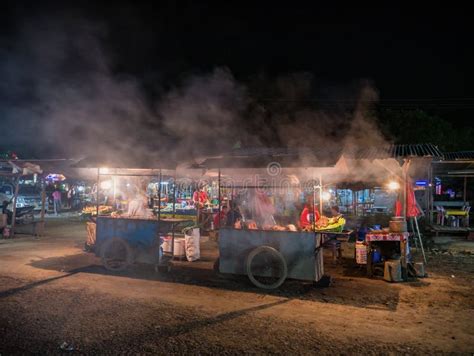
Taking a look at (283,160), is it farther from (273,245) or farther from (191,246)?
(191,246)

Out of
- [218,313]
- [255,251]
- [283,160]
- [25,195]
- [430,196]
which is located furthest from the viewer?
[25,195]

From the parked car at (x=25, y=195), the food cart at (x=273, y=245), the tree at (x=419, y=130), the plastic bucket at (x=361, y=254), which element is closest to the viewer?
the food cart at (x=273, y=245)

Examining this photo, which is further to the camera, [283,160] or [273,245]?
[283,160]

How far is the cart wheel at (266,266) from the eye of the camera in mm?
6477

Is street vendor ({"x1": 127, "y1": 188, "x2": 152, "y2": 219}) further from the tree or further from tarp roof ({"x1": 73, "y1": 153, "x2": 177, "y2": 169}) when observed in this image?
the tree

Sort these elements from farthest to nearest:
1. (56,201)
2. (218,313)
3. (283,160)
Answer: (56,201) → (283,160) → (218,313)

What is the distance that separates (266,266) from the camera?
666cm

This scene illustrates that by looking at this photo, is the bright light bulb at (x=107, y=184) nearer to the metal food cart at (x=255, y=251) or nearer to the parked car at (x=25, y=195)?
the metal food cart at (x=255, y=251)

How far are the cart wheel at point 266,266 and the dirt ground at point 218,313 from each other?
211 millimetres

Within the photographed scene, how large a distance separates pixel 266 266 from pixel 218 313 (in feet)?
5.33

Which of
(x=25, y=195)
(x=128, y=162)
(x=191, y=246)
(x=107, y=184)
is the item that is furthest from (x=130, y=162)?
(x=25, y=195)

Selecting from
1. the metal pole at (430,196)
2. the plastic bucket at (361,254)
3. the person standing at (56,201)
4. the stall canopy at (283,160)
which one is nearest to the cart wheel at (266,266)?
the stall canopy at (283,160)

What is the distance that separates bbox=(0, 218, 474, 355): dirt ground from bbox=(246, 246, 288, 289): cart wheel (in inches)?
8.3

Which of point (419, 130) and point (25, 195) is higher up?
point (419, 130)
